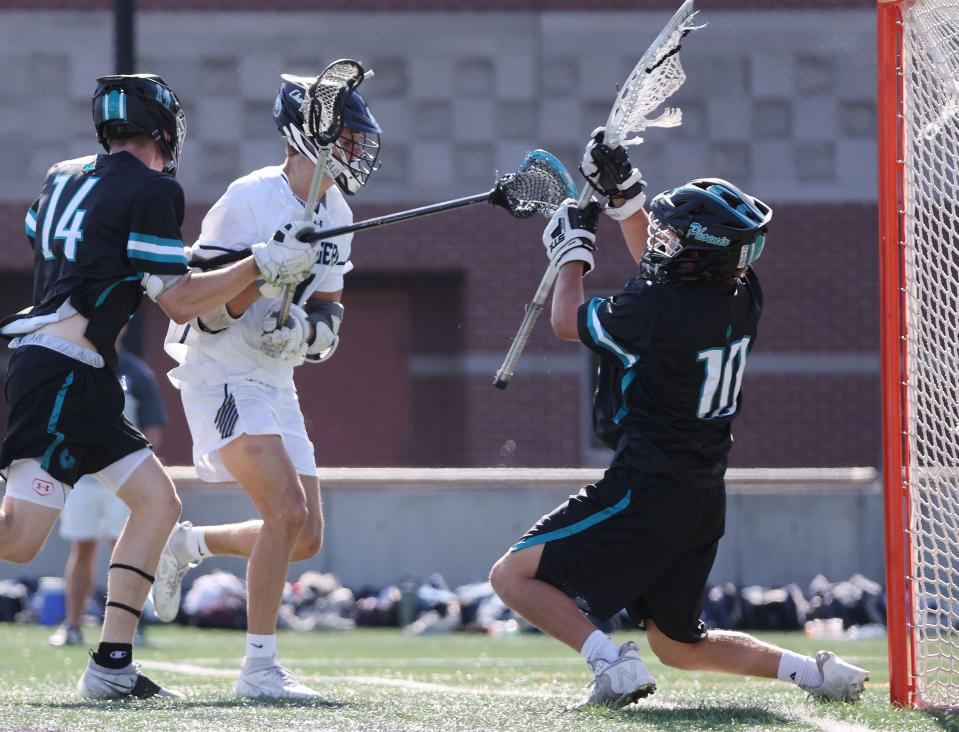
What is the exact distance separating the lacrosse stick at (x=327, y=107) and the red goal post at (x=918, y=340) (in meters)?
1.68

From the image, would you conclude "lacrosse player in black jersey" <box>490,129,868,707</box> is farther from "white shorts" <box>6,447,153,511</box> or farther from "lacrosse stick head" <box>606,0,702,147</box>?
"white shorts" <box>6,447,153,511</box>

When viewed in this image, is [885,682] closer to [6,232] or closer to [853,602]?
[853,602]

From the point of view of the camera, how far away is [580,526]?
187 inches

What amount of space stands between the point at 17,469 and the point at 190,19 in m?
10.5

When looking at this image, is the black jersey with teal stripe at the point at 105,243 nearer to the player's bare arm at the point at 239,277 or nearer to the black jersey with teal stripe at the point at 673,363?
the player's bare arm at the point at 239,277

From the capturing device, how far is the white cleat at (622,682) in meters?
4.58

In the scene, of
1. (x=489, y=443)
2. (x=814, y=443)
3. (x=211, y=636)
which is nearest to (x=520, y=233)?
(x=489, y=443)

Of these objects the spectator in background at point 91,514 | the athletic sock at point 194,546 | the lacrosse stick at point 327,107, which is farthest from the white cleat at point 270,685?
the spectator in background at point 91,514

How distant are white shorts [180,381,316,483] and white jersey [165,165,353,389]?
0.14 feet

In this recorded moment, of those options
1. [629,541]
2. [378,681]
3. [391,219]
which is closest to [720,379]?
[629,541]

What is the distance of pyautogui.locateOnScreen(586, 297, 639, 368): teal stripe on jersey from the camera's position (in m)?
4.66

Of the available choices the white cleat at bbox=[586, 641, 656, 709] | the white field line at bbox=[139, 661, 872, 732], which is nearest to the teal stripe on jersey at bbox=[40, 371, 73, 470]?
the white field line at bbox=[139, 661, 872, 732]

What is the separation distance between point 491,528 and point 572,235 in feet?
20.9

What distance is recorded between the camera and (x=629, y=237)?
17.4 ft
